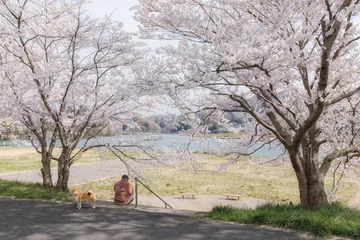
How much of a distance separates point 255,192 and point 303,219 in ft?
38.1

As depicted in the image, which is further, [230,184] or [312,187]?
[230,184]

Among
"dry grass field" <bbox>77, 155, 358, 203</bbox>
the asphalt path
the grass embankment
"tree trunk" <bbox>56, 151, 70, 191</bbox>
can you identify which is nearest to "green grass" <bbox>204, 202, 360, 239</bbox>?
the asphalt path

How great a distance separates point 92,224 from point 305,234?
4.29 meters

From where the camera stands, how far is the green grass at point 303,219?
5.71m

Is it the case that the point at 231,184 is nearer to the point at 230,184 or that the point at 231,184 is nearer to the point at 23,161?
the point at 230,184

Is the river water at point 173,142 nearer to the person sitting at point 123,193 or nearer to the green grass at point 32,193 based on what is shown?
the person sitting at point 123,193

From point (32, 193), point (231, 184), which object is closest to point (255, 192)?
point (231, 184)

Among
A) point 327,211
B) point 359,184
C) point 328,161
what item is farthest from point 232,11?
point 359,184

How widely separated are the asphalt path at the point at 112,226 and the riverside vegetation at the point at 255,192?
388 mm

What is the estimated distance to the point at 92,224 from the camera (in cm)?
657

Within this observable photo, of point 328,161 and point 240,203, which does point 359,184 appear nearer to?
point 240,203

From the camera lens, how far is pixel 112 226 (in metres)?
6.44

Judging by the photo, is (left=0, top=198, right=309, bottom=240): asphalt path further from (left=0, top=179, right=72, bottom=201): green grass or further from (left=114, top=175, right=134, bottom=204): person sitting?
(left=0, top=179, right=72, bottom=201): green grass

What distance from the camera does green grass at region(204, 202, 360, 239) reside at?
18.7 ft
